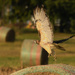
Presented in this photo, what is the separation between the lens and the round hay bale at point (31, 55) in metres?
10.3

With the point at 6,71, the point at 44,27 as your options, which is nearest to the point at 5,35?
the point at 6,71

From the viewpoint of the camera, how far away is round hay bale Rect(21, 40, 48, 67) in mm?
10267

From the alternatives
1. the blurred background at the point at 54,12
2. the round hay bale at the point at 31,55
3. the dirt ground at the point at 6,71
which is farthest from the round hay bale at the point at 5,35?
the dirt ground at the point at 6,71

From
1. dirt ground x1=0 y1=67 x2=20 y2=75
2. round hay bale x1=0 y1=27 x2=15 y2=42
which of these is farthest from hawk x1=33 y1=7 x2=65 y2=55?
round hay bale x1=0 y1=27 x2=15 y2=42

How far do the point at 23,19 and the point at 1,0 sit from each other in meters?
3.30

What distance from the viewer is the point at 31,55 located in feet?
33.9

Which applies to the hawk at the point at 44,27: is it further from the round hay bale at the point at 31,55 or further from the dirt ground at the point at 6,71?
the round hay bale at the point at 31,55

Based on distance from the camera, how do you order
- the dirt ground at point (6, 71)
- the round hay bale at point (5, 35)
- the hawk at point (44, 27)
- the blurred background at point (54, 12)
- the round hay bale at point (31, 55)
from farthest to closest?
the blurred background at point (54, 12), the round hay bale at point (5, 35), the round hay bale at point (31, 55), the dirt ground at point (6, 71), the hawk at point (44, 27)

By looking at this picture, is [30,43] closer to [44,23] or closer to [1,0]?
[44,23]

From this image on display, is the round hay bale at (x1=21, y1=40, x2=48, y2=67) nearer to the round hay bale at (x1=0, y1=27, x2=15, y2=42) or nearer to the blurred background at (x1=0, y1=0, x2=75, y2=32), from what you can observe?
the round hay bale at (x1=0, y1=27, x2=15, y2=42)

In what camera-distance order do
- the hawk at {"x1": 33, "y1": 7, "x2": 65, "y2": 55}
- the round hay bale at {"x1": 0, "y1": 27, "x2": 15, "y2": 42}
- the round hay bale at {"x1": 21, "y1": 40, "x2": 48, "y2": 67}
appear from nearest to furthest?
1. the hawk at {"x1": 33, "y1": 7, "x2": 65, "y2": 55}
2. the round hay bale at {"x1": 21, "y1": 40, "x2": 48, "y2": 67}
3. the round hay bale at {"x1": 0, "y1": 27, "x2": 15, "y2": 42}

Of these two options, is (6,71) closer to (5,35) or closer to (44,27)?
(44,27)

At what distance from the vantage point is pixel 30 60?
10242 millimetres

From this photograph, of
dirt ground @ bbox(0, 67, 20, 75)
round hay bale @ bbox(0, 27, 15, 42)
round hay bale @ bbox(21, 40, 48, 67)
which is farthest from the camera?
round hay bale @ bbox(0, 27, 15, 42)
